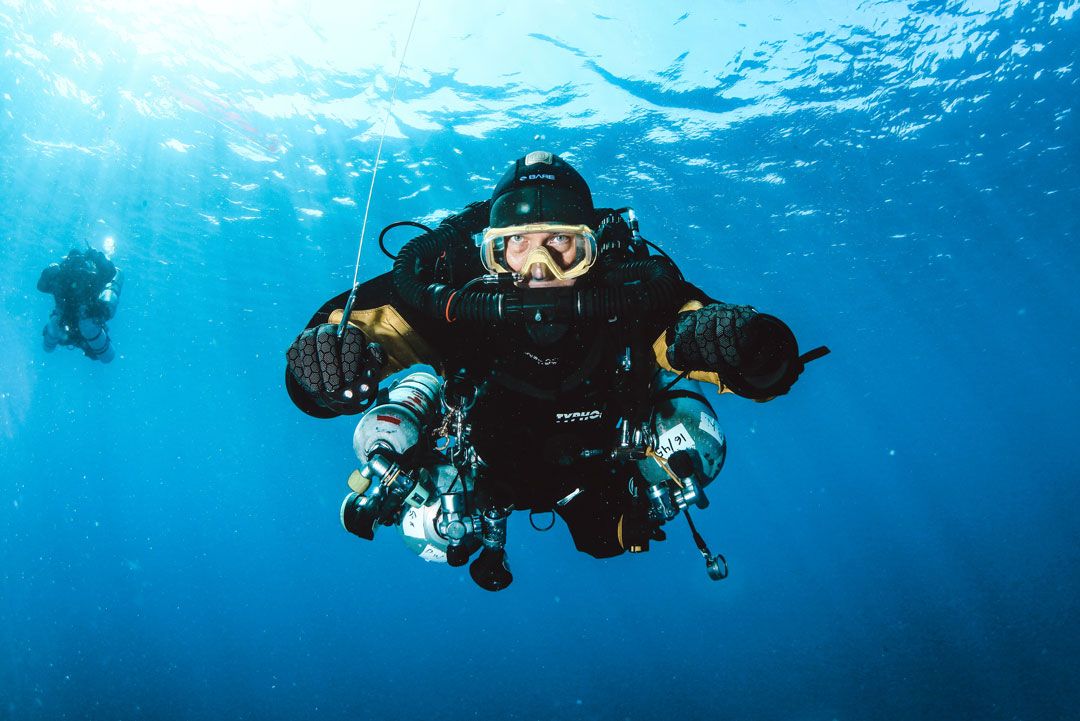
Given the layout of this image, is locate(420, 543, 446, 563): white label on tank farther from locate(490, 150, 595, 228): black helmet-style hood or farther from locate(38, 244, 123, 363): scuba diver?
locate(38, 244, 123, 363): scuba diver

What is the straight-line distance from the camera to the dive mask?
3.39 metres

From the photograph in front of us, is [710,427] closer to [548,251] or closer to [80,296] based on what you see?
[548,251]

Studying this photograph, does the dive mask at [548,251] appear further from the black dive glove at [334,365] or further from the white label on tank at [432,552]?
the white label on tank at [432,552]

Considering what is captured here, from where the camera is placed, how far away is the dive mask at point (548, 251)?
11.1 feet

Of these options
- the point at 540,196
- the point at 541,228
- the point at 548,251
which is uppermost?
the point at 540,196

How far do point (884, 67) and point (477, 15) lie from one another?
37.3 feet

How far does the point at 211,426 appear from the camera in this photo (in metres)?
93.4

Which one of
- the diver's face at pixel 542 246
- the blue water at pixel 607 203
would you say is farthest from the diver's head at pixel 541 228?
the blue water at pixel 607 203

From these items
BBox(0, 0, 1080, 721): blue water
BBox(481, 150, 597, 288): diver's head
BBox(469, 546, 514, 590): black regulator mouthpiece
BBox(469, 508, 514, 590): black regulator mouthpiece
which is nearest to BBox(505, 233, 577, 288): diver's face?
BBox(481, 150, 597, 288): diver's head

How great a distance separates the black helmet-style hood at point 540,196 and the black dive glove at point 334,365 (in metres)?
1.66

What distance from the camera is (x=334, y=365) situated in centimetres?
235

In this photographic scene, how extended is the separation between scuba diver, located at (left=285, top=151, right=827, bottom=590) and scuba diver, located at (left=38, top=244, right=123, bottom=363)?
56.0ft

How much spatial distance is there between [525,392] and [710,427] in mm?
1275

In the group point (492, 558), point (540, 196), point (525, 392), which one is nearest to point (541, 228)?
point (540, 196)
